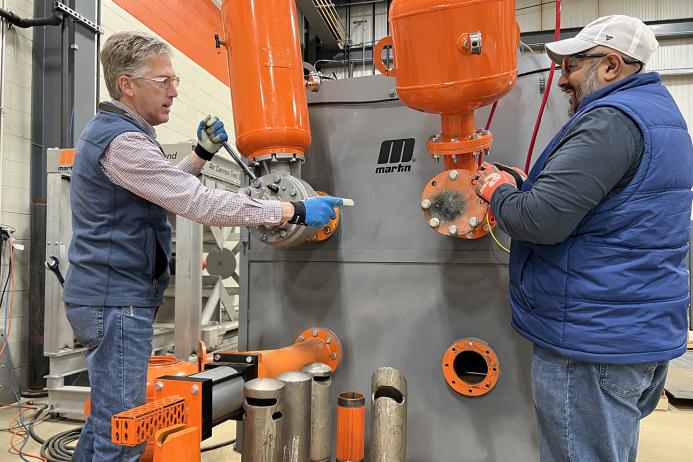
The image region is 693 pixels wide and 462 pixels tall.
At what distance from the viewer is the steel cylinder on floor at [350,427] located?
144cm

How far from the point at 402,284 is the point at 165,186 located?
908 millimetres

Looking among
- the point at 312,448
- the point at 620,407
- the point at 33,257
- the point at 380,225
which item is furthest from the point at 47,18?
the point at 620,407

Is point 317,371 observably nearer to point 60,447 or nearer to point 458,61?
point 458,61

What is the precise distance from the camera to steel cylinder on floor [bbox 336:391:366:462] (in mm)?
1443

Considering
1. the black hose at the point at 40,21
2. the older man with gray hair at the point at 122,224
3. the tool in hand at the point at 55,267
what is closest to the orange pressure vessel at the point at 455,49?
the older man with gray hair at the point at 122,224

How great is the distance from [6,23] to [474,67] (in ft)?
9.57

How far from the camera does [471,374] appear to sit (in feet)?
6.13

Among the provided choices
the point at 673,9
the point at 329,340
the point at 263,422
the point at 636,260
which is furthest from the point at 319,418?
the point at 673,9

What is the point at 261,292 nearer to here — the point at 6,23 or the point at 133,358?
the point at 133,358

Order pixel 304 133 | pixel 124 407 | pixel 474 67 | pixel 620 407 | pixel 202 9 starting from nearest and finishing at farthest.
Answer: pixel 620 407, pixel 124 407, pixel 474 67, pixel 304 133, pixel 202 9

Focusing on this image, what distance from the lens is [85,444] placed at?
52.5 inches

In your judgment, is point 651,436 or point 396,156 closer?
point 396,156

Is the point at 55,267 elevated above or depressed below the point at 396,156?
below

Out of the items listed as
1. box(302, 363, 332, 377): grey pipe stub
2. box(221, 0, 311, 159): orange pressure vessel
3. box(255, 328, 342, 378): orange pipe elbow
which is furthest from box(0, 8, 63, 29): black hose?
box(302, 363, 332, 377): grey pipe stub
